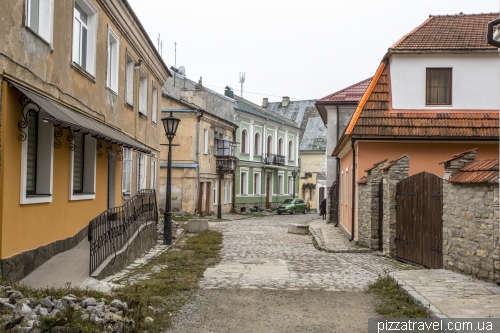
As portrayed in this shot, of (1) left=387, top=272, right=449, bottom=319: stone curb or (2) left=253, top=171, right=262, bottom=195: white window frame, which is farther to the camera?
(2) left=253, top=171, right=262, bottom=195: white window frame

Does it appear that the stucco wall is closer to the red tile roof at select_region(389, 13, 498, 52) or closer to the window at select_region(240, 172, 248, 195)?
the red tile roof at select_region(389, 13, 498, 52)

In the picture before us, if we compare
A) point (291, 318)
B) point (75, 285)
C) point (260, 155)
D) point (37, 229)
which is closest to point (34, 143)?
point (37, 229)

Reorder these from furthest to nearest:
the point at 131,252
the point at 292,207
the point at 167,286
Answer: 1. the point at 292,207
2. the point at 131,252
3. the point at 167,286

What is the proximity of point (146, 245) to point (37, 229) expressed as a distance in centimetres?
505

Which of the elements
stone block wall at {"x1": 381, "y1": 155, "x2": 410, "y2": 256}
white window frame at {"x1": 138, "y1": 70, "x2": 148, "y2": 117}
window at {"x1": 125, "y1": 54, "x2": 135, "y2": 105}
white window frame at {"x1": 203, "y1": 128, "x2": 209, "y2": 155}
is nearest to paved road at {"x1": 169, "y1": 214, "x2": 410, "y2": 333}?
stone block wall at {"x1": 381, "y1": 155, "x2": 410, "y2": 256}

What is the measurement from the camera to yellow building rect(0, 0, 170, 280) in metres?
7.64

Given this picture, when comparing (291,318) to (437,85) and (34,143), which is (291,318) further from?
(437,85)

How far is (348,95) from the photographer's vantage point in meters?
26.5

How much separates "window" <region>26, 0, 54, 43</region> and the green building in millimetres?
30791

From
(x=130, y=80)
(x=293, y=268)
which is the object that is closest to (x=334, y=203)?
(x=130, y=80)

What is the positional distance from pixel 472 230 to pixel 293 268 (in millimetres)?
3951

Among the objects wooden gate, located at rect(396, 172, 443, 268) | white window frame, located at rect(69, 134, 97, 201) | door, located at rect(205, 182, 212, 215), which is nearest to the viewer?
wooden gate, located at rect(396, 172, 443, 268)

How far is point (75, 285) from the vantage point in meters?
7.69

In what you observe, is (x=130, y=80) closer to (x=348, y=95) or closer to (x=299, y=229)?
(x=299, y=229)
